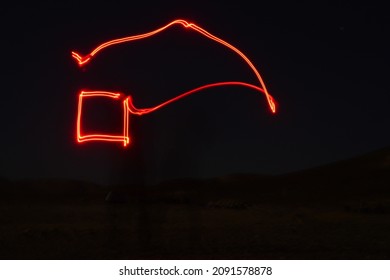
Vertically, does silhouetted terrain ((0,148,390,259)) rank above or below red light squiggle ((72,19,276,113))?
below

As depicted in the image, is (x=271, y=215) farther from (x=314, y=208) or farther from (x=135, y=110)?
(x=135, y=110)

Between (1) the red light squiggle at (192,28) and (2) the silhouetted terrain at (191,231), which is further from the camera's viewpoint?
(1) the red light squiggle at (192,28)

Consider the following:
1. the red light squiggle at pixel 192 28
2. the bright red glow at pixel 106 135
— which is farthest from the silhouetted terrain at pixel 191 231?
the red light squiggle at pixel 192 28

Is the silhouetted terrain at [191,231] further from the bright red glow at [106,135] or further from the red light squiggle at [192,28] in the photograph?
the red light squiggle at [192,28]

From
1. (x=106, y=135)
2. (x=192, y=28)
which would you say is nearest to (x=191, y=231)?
(x=106, y=135)

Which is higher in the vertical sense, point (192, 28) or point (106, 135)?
point (192, 28)

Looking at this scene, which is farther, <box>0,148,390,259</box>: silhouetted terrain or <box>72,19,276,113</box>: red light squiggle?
<box>72,19,276,113</box>: red light squiggle

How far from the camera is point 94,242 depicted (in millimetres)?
7066

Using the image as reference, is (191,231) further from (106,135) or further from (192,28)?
(192,28)

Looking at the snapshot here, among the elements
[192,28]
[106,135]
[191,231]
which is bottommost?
[191,231]

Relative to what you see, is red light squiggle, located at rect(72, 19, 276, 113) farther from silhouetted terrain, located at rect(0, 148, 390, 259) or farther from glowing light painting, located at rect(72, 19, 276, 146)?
silhouetted terrain, located at rect(0, 148, 390, 259)

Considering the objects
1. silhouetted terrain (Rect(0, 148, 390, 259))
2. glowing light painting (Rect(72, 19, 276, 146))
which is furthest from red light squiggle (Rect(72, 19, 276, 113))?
silhouetted terrain (Rect(0, 148, 390, 259))

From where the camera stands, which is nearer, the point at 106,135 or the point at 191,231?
the point at 106,135

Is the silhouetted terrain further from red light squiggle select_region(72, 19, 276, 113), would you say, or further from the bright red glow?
A: red light squiggle select_region(72, 19, 276, 113)
